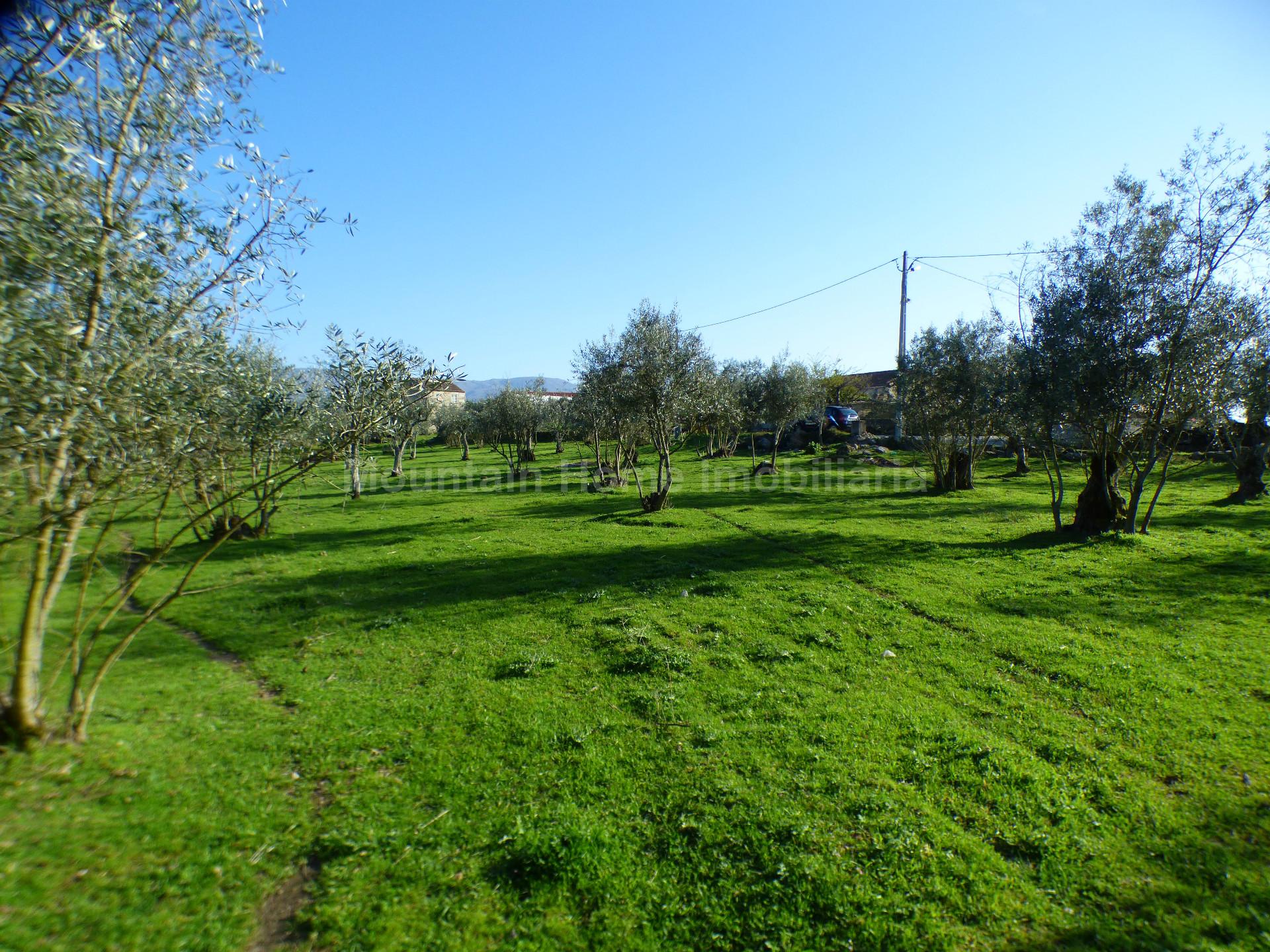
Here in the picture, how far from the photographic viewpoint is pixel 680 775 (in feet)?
23.3

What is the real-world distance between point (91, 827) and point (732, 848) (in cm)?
614

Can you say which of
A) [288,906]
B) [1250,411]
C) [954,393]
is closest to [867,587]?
[288,906]

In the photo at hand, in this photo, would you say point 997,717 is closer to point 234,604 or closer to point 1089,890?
point 1089,890

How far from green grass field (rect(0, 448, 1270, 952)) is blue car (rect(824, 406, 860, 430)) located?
49059 mm

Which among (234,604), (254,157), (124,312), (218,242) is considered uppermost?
(254,157)

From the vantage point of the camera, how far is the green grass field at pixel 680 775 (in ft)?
16.6

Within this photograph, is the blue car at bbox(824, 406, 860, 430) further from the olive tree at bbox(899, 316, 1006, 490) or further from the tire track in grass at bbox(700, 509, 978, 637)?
the tire track in grass at bbox(700, 509, 978, 637)

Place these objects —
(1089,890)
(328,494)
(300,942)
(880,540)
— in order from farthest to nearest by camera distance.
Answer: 1. (328,494)
2. (880,540)
3. (1089,890)
4. (300,942)

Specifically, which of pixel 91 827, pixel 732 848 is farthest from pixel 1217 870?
pixel 91 827

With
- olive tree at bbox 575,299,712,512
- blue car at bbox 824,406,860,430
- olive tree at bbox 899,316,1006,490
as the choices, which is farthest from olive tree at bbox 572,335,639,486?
blue car at bbox 824,406,860,430

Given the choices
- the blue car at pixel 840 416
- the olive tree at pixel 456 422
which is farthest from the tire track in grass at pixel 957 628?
the blue car at pixel 840 416

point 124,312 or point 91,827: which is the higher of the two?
point 124,312

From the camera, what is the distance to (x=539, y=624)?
42.6 feet

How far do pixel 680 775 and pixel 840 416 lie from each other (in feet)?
204
